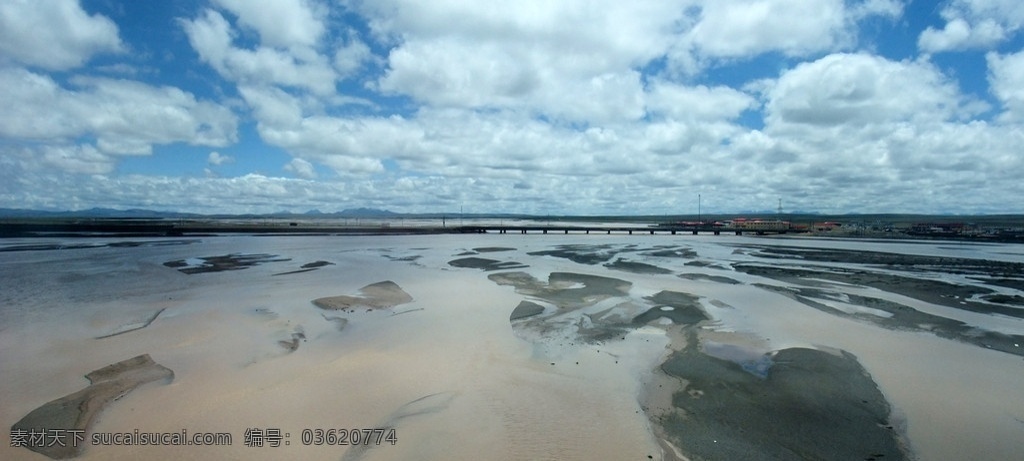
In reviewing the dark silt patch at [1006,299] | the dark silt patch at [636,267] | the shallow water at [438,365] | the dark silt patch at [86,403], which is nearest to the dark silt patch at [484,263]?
the dark silt patch at [636,267]

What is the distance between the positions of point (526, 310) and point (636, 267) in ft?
46.0

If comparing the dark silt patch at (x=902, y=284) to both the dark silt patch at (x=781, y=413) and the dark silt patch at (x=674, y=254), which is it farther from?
the dark silt patch at (x=781, y=413)

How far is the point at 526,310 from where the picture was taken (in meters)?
14.4

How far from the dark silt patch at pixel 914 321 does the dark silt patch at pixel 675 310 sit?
403cm

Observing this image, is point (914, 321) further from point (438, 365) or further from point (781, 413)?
point (438, 365)

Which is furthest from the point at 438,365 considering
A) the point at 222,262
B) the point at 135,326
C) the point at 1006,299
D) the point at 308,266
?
the point at 222,262

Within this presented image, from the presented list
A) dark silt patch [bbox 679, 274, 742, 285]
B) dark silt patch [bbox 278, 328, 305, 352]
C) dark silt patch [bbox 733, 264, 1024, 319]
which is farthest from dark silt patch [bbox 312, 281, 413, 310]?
dark silt patch [bbox 733, 264, 1024, 319]

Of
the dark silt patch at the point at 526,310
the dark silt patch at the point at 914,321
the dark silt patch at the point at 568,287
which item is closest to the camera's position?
the dark silt patch at the point at 914,321

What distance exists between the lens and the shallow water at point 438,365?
6.46 meters

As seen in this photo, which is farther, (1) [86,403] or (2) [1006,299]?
(2) [1006,299]

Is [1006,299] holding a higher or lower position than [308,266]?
lower

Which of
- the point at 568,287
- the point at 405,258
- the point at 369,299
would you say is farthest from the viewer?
the point at 405,258

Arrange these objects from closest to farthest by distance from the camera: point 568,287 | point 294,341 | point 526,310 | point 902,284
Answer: point 294,341, point 526,310, point 568,287, point 902,284

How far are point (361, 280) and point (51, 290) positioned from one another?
10871 millimetres
